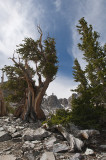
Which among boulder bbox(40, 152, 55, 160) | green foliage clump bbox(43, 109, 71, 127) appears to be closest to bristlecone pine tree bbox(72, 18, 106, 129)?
green foliage clump bbox(43, 109, 71, 127)

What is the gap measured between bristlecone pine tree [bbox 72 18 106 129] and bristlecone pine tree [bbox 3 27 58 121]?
367 centimetres

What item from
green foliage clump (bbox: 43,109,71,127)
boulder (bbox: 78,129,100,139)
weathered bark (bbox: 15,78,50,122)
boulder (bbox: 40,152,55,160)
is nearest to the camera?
boulder (bbox: 40,152,55,160)

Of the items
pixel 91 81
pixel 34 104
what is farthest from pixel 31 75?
pixel 91 81

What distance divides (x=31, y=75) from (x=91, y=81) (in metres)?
6.97

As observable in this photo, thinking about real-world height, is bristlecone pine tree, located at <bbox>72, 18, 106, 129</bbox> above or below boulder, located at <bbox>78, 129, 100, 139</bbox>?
above

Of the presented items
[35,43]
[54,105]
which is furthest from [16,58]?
[54,105]

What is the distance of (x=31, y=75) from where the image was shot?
36.5ft

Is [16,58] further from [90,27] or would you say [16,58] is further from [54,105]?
[54,105]

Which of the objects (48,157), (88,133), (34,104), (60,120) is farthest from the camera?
(34,104)

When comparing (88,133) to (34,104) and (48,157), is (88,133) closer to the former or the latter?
(48,157)

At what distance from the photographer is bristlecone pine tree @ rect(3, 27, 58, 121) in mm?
10664

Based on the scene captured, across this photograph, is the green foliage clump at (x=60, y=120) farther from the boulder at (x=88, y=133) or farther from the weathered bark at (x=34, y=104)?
the weathered bark at (x=34, y=104)

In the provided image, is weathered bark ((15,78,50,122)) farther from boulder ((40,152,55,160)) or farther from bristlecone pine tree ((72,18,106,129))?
boulder ((40,152,55,160))

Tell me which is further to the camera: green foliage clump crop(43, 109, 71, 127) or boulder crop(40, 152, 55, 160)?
green foliage clump crop(43, 109, 71, 127)
